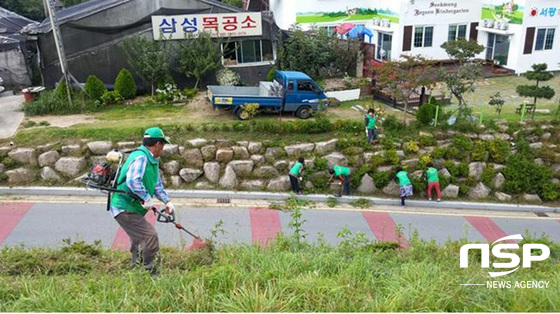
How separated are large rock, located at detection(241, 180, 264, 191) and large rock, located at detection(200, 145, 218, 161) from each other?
1.23 meters

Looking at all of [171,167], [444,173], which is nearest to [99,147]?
[171,167]

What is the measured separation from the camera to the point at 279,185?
13.9 meters

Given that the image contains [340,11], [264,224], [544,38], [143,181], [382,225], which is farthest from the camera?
[340,11]

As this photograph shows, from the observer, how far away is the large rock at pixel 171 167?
13664mm

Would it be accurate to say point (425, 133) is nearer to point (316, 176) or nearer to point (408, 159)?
point (408, 159)

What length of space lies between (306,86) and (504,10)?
46.8ft

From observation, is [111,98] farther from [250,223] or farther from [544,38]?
[544,38]

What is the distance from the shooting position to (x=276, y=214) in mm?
12438

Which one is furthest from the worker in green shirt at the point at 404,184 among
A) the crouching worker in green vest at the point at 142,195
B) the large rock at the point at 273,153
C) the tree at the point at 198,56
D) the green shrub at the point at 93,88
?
the green shrub at the point at 93,88

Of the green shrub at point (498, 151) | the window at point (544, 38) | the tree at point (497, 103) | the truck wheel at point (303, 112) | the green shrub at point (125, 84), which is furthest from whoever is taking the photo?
the window at point (544, 38)

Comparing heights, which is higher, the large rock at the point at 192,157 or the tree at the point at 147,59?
the tree at the point at 147,59

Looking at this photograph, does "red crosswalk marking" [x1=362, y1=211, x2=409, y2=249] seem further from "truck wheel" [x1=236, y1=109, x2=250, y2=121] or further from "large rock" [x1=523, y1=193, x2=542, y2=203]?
"truck wheel" [x1=236, y1=109, x2=250, y2=121]

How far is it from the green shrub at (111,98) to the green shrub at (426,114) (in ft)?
35.0

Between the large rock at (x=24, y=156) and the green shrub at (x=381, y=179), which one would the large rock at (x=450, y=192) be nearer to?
the green shrub at (x=381, y=179)
